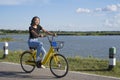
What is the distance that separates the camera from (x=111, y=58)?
1261 cm

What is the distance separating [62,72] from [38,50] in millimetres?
1211

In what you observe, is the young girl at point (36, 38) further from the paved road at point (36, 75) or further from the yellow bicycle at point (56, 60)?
the paved road at point (36, 75)

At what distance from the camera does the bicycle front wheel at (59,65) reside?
35.3ft

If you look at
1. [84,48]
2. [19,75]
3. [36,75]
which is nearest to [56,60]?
[36,75]

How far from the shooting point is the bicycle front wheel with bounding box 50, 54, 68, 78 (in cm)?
1076

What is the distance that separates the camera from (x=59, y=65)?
36.0ft

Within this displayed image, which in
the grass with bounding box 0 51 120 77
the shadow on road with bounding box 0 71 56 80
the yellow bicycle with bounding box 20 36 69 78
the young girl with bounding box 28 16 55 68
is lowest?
the shadow on road with bounding box 0 71 56 80

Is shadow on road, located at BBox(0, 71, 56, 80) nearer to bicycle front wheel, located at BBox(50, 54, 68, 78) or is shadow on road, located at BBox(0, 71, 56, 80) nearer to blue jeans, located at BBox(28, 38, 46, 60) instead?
bicycle front wheel, located at BBox(50, 54, 68, 78)

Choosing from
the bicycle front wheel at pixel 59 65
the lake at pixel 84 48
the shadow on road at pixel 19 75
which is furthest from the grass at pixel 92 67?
the lake at pixel 84 48

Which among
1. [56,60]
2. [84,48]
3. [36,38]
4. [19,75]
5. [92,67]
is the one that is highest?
[36,38]

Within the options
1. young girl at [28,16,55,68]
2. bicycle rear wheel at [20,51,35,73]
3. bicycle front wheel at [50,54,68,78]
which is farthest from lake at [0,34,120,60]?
bicycle front wheel at [50,54,68,78]

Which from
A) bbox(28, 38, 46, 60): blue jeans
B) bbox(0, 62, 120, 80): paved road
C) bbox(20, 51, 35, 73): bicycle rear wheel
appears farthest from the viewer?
bbox(20, 51, 35, 73): bicycle rear wheel

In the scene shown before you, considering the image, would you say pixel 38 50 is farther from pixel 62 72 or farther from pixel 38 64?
pixel 62 72

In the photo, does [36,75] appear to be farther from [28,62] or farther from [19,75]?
[28,62]
